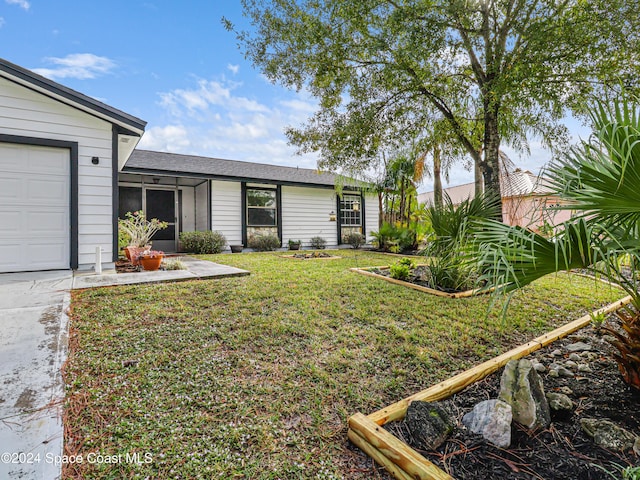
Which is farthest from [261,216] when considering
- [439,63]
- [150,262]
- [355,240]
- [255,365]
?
[255,365]

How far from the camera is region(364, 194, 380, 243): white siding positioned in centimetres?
1448

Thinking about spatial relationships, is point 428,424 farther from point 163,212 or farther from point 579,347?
point 163,212

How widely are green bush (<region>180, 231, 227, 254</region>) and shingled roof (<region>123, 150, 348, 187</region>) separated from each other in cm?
196

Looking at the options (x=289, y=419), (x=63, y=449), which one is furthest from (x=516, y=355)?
(x=63, y=449)

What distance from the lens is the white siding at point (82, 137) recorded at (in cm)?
525

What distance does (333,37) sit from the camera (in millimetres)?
5137

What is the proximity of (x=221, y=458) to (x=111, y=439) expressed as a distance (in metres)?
0.59

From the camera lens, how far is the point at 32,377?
202 centimetres

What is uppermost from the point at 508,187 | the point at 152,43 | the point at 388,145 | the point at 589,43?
the point at 152,43

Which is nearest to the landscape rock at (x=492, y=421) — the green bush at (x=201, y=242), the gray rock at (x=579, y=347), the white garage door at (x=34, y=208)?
the gray rock at (x=579, y=347)

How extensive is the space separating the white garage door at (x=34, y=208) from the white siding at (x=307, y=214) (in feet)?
24.5

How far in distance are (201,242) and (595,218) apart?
9.89 m

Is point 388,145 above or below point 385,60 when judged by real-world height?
below

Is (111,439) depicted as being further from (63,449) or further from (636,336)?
(636,336)
